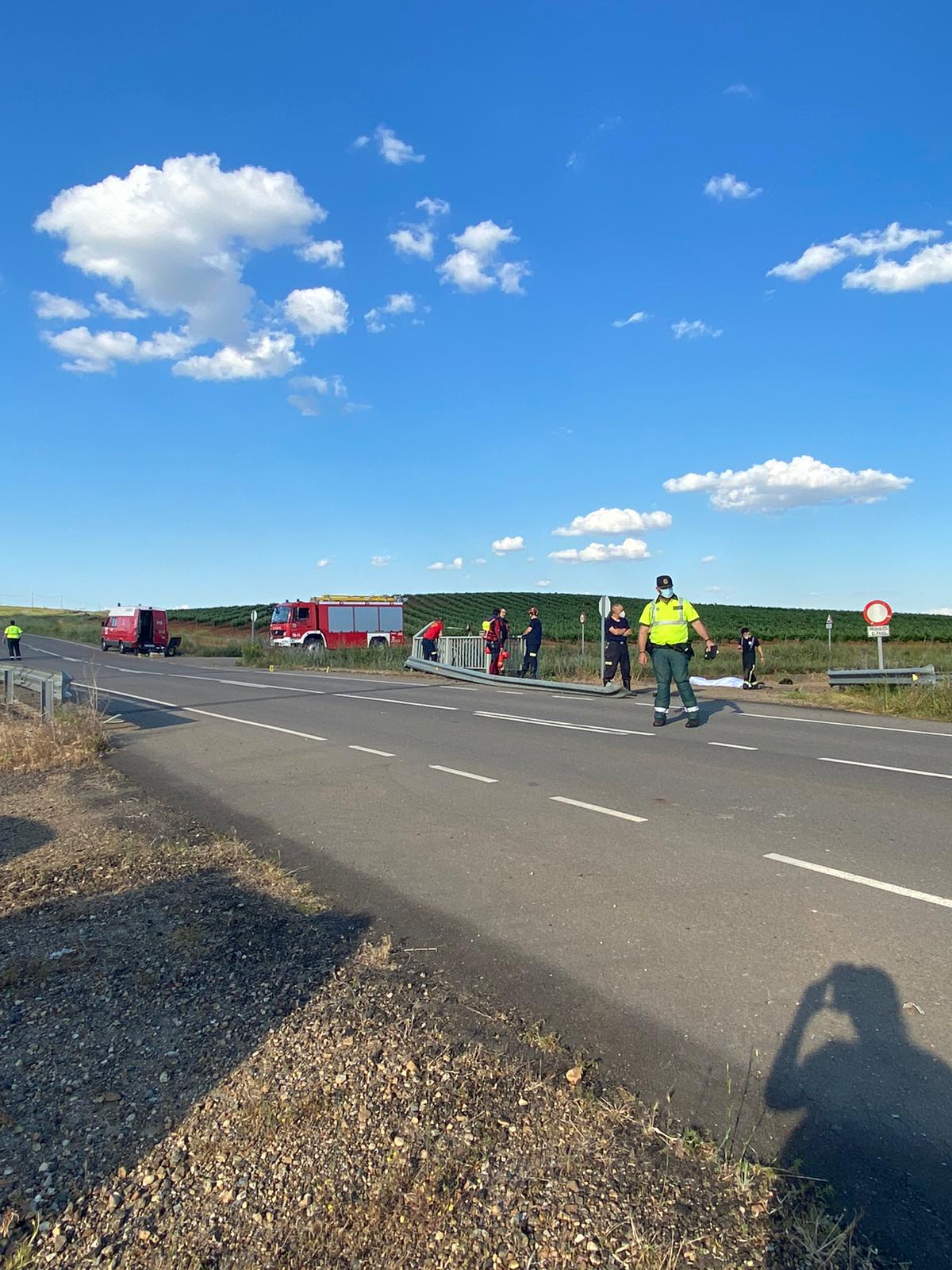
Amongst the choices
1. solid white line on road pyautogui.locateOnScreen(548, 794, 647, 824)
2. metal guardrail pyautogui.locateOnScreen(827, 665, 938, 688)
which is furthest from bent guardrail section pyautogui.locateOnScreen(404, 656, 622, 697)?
solid white line on road pyautogui.locateOnScreen(548, 794, 647, 824)

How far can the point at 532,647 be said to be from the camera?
22.1 metres

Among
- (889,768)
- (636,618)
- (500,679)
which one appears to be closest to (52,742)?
(889,768)

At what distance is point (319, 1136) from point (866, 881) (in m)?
3.78

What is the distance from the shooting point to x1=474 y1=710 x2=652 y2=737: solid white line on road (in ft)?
38.7

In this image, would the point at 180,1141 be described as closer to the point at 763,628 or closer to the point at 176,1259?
the point at 176,1259

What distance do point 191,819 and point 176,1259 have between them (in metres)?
5.30

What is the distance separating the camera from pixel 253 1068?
3.04 meters

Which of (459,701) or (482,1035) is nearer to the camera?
(482,1035)

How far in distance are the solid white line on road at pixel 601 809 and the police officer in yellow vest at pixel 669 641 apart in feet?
15.0

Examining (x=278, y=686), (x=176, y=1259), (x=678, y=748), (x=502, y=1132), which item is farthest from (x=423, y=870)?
(x=278, y=686)

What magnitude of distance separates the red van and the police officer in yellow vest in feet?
130

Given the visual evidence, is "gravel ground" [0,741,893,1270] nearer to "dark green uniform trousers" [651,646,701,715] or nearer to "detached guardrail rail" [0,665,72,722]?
"dark green uniform trousers" [651,646,701,715]

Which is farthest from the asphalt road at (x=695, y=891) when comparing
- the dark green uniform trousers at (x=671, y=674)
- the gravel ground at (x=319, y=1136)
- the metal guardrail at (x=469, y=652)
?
the metal guardrail at (x=469, y=652)

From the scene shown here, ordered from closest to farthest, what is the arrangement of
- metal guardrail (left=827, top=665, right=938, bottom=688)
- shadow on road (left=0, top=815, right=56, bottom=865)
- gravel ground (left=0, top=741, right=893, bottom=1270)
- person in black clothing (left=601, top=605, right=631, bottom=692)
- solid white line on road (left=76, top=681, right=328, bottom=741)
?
gravel ground (left=0, top=741, right=893, bottom=1270), shadow on road (left=0, top=815, right=56, bottom=865), solid white line on road (left=76, top=681, right=328, bottom=741), metal guardrail (left=827, top=665, right=938, bottom=688), person in black clothing (left=601, top=605, right=631, bottom=692)
